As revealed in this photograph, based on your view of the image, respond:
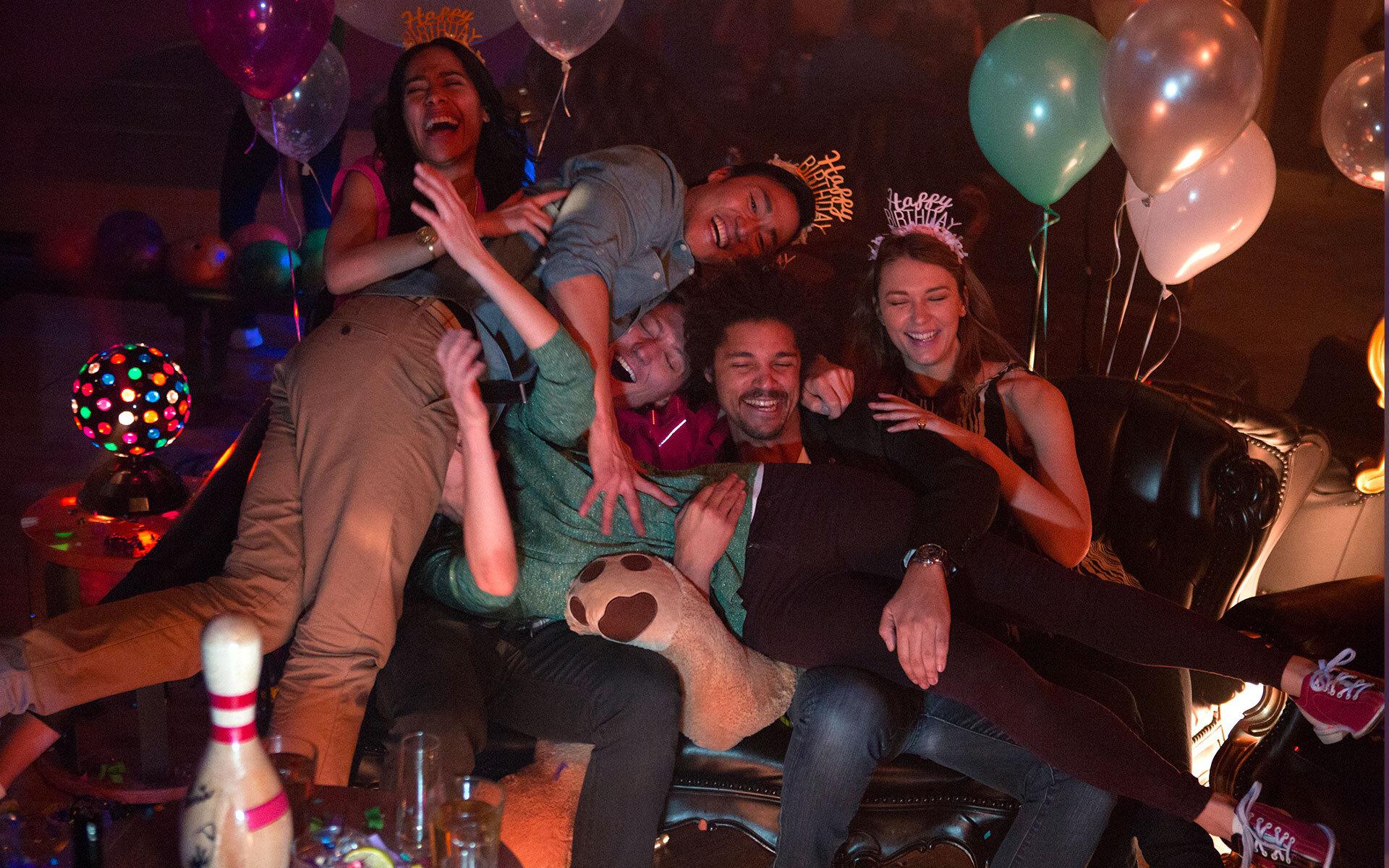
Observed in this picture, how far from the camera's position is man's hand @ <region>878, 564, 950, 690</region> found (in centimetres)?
212

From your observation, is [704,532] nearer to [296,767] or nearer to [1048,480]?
[1048,480]

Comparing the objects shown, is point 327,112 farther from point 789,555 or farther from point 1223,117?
point 1223,117

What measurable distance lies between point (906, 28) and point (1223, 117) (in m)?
2.46

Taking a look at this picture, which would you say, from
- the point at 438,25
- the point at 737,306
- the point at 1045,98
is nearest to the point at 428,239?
the point at 737,306

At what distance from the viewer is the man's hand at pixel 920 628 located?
2.12 metres

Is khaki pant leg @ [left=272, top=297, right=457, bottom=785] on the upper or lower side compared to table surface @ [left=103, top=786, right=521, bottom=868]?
upper

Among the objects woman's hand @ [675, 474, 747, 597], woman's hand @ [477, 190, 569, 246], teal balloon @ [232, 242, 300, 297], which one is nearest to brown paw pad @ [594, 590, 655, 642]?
woman's hand @ [675, 474, 747, 597]

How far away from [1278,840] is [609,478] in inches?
52.1

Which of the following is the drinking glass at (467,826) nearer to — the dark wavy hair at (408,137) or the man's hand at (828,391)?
the man's hand at (828,391)

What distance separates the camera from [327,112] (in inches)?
136

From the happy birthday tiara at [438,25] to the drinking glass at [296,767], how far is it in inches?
82.8

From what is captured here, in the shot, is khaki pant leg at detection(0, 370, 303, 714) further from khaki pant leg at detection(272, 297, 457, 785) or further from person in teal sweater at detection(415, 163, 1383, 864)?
person in teal sweater at detection(415, 163, 1383, 864)

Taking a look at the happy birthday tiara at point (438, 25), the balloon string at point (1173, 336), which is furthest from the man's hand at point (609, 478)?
the balloon string at point (1173, 336)

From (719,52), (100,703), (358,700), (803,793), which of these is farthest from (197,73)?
(803,793)
